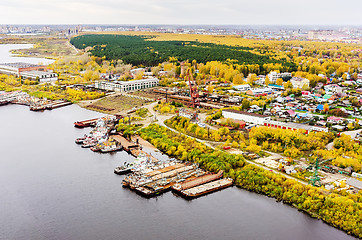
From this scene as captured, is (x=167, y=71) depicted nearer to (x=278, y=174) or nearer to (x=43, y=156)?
(x=43, y=156)

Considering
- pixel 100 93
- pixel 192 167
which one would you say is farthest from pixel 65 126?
pixel 192 167

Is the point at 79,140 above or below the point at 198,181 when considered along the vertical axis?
above

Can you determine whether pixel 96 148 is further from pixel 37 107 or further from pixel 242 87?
pixel 242 87

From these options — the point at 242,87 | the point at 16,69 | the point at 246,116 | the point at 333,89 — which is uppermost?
the point at 16,69

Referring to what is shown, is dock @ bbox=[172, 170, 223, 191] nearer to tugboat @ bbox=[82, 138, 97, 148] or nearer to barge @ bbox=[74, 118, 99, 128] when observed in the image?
tugboat @ bbox=[82, 138, 97, 148]

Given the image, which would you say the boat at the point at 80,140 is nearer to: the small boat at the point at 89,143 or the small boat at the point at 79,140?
the small boat at the point at 79,140

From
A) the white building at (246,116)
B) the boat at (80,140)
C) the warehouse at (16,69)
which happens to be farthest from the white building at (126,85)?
the boat at (80,140)

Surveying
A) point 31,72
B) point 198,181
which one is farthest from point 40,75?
point 198,181
